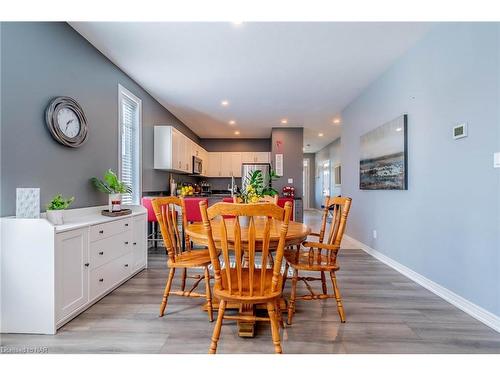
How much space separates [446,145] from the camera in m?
2.40

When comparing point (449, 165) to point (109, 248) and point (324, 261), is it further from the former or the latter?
point (109, 248)

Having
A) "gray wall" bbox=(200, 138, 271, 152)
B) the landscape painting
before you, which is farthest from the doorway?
the landscape painting

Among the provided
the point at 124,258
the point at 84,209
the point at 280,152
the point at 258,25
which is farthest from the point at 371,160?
the point at 84,209

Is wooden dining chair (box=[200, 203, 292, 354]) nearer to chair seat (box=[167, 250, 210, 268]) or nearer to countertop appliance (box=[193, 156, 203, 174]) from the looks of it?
chair seat (box=[167, 250, 210, 268])

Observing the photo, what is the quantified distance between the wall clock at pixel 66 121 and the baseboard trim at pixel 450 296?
12.7 ft

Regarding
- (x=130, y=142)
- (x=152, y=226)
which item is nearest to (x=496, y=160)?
(x=130, y=142)

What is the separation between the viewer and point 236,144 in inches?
319

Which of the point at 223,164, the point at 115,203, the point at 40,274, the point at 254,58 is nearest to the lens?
the point at 40,274

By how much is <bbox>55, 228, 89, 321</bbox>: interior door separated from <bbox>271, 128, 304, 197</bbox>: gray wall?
17.1 ft

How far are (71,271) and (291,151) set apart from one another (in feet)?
18.4

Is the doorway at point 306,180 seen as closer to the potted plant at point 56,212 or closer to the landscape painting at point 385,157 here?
the landscape painting at point 385,157

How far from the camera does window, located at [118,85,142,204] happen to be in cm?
353

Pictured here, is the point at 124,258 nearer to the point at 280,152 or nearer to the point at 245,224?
the point at 245,224

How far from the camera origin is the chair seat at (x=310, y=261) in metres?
1.90
